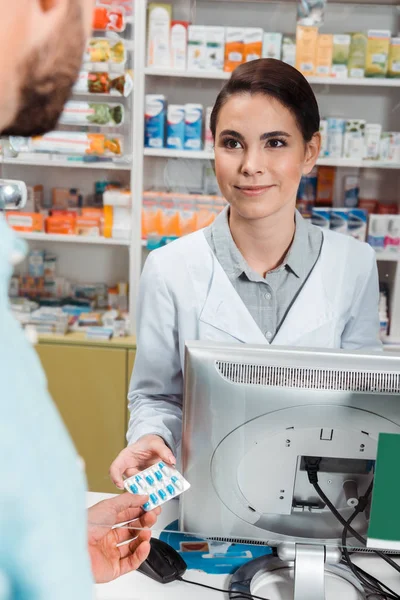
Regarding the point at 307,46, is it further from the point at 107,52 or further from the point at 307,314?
the point at 307,314

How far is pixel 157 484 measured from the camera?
112 cm

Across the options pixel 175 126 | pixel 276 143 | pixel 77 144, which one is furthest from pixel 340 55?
pixel 77 144

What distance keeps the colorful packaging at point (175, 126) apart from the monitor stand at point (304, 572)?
4.51 ft

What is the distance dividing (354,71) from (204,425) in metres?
1.36

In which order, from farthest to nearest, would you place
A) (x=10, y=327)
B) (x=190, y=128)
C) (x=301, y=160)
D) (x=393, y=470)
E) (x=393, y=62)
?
(x=190, y=128) < (x=393, y=62) < (x=301, y=160) < (x=393, y=470) < (x=10, y=327)

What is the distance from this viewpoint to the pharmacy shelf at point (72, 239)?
105 inches

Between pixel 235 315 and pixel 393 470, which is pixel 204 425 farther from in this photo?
pixel 235 315

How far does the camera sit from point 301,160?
143cm

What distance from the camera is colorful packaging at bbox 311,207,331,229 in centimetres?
204

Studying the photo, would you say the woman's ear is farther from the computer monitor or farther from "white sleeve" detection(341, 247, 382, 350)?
the computer monitor

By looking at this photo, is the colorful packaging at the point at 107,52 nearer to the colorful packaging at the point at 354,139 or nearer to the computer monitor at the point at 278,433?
the colorful packaging at the point at 354,139

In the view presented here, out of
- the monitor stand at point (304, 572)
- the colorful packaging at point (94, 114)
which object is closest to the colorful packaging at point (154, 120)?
the colorful packaging at point (94, 114)

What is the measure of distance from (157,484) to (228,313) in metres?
0.47

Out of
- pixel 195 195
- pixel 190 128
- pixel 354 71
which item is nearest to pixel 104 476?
pixel 195 195
